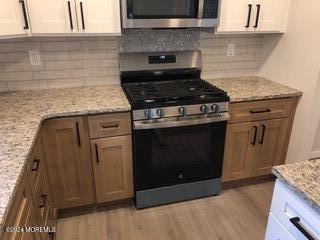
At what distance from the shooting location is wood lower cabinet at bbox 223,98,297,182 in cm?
219

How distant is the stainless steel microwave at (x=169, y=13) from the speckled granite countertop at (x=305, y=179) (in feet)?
4.41

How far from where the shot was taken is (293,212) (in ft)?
3.19

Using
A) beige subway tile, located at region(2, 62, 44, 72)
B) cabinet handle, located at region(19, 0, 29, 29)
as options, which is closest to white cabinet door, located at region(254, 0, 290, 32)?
cabinet handle, located at region(19, 0, 29, 29)

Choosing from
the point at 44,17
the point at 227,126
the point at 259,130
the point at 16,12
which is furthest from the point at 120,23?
the point at 259,130

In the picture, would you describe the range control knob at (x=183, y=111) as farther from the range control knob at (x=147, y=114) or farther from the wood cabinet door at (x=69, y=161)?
the wood cabinet door at (x=69, y=161)

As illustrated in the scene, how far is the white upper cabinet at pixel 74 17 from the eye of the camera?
1784 millimetres

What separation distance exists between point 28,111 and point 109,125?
55 cm

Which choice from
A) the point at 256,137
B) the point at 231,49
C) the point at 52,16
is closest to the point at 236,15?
the point at 231,49

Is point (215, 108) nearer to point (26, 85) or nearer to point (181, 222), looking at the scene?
point (181, 222)

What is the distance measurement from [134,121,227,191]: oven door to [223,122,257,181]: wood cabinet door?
0.09 metres

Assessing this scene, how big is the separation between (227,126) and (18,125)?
4.99 feet

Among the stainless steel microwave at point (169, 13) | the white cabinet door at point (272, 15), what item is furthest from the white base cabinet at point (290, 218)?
the white cabinet door at point (272, 15)

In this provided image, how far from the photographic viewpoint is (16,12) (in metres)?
1.70

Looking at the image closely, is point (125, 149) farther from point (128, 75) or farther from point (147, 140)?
point (128, 75)
